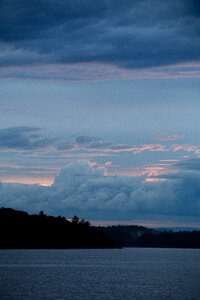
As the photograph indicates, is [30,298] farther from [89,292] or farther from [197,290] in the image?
[197,290]

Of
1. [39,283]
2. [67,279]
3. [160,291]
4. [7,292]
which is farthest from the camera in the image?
[67,279]

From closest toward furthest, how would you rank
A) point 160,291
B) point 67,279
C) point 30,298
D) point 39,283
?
point 30,298 < point 160,291 < point 39,283 < point 67,279

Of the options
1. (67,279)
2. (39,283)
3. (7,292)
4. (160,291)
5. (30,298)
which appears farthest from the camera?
(67,279)

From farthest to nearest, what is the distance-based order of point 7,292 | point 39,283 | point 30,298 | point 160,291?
point 39,283 → point 160,291 → point 7,292 → point 30,298

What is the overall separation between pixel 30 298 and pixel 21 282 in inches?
1064

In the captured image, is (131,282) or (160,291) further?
(131,282)

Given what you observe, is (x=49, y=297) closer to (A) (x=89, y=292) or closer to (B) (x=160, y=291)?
(A) (x=89, y=292)

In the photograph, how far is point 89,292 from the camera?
98.1 m

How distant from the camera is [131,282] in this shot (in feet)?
390

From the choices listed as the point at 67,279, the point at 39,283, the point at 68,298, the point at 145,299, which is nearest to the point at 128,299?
the point at 145,299

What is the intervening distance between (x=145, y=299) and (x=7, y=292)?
1964 cm

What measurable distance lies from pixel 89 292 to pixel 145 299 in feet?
40.4

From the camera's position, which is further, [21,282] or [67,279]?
[67,279]

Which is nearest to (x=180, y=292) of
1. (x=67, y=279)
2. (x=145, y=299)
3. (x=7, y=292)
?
(x=145, y=299)
